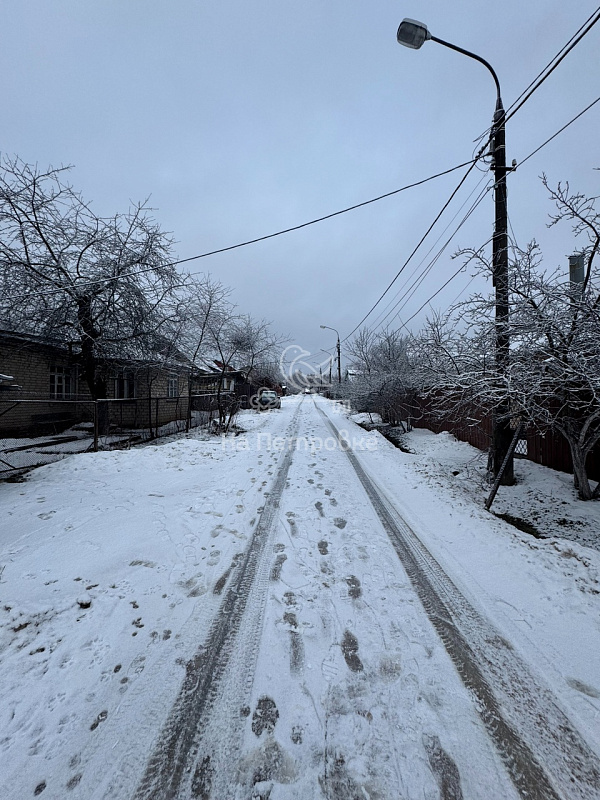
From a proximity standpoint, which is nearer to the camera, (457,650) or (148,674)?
(148,674)

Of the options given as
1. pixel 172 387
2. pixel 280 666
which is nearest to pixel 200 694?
pixel 280 666

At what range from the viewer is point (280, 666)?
2.07 meters

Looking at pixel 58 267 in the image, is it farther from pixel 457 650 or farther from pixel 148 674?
pixel 457 650

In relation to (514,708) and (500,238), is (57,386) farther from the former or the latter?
(514,708)

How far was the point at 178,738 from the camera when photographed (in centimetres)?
167

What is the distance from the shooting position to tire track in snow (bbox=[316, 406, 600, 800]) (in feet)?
4.91

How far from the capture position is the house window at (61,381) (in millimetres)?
12328

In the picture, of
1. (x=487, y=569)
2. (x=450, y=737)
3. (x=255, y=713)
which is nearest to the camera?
(x=450, y=737)

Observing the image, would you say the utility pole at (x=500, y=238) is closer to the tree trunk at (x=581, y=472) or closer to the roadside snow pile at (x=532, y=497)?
the roadside snow pile at (x=532, y=497)

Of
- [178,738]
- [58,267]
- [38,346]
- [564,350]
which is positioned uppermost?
[58,267]

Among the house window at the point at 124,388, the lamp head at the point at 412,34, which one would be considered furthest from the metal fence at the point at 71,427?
the lamp head at the point at 412,34

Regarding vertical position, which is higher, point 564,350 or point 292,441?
point 564,350

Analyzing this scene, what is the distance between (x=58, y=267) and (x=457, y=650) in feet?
36.3

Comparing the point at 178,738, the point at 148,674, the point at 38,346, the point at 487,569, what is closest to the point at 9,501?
the point at 148,674
